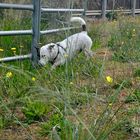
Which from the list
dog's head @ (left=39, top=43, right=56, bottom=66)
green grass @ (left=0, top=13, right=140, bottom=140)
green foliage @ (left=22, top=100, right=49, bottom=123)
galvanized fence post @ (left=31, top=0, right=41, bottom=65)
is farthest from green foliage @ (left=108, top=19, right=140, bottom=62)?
green foliage @ (left=22, top=100, right=49, bottom=123)

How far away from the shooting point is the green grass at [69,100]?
2180 millimetres

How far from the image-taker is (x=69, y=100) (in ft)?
7.93

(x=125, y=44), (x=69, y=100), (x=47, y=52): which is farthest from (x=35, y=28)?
(x=69, y=100)

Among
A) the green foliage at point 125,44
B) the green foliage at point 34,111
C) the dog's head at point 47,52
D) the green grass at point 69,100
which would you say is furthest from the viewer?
the dog's head at point 47,52

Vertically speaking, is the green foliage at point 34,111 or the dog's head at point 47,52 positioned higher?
the dog's head at point 47,52

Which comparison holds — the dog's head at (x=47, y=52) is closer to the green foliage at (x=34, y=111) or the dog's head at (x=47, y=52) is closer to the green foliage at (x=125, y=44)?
the green foliage at (x=125, y=44)

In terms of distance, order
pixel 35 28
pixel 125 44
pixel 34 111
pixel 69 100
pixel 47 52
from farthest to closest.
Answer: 1. pixel 125 44
2. pixel 47 52
3. pixel 35 28
4. pixel 34 111
5. pixel 69 100

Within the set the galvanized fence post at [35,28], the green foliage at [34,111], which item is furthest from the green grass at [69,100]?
the galvanized fence post at [35,28]

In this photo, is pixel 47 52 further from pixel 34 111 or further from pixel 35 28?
pixel 34 111

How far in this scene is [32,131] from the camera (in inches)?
115

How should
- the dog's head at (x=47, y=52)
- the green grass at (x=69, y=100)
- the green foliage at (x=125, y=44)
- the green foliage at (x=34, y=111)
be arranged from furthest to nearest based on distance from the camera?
the dog's head at (x=47, y=52), the green foliage at (x=125, y=44), the green foliage at (x=34, y=111), the green grass at (x=69, y=100)

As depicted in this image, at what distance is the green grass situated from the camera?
85.8 inches

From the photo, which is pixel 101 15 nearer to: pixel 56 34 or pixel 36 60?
pixel 56 34

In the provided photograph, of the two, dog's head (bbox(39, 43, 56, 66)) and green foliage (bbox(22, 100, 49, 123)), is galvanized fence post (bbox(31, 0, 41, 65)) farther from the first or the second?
green foliage (bbox(22, 100, 49, 123))
